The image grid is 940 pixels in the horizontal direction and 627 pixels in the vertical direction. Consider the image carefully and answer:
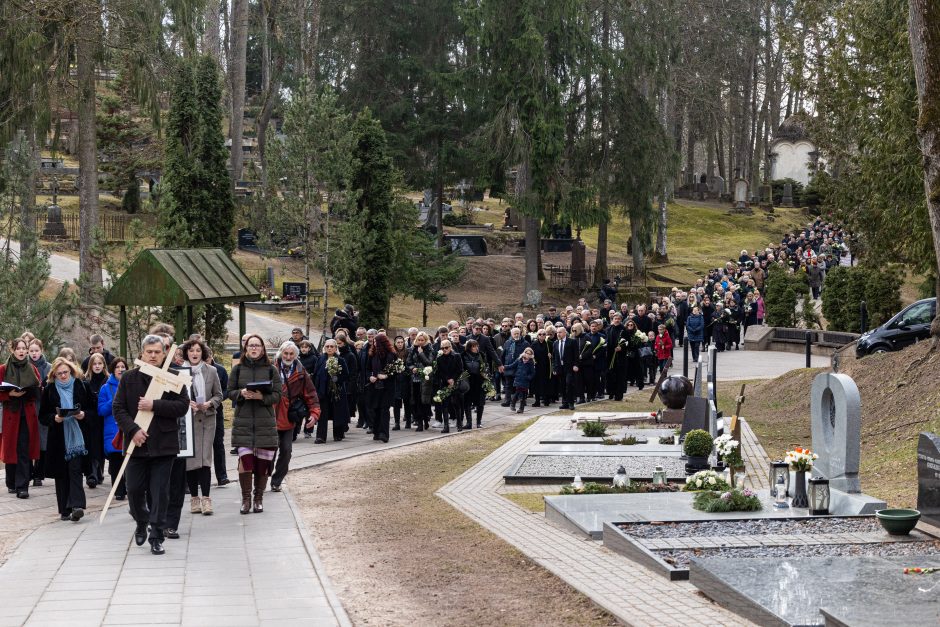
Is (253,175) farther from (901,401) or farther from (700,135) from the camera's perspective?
(700,135)

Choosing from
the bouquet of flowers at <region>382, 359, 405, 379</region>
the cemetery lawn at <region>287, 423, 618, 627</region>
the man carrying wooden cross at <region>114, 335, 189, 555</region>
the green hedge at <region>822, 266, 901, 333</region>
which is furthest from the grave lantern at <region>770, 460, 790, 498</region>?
the green hedge at <region>822, 266, 901, 333</region>

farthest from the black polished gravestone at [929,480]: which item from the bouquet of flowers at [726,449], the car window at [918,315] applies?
the car window at [918,315]

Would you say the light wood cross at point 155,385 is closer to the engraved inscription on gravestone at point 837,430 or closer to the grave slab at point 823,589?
the grave slab at point 823,589

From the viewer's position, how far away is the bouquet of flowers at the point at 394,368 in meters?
19.2

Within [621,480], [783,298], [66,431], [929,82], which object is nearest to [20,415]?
[66,431]

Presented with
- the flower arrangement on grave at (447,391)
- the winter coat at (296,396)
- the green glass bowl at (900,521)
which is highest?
the winter coat at (296,396)

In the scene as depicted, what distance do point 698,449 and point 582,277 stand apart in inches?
1376

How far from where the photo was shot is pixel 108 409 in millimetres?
13219

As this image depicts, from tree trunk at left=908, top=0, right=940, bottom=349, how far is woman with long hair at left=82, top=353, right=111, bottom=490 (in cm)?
1100

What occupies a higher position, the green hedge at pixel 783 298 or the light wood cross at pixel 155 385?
the light wood cross at pixel 155 385

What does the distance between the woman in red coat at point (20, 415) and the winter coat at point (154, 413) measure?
3107 millimetres

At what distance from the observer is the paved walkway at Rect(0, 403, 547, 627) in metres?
8.42

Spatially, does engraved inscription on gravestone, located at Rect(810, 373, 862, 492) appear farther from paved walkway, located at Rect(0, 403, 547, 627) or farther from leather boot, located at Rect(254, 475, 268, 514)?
leather boot, located at Rect(254, 475, 268, 514)

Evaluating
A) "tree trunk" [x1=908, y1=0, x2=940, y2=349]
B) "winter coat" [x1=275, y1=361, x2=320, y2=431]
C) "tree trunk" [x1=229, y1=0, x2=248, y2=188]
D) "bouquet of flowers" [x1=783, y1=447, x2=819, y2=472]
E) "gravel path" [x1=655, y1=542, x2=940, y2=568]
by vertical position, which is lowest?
"gravel path" [x1=655, y1=542, x2=940, y2=568]
